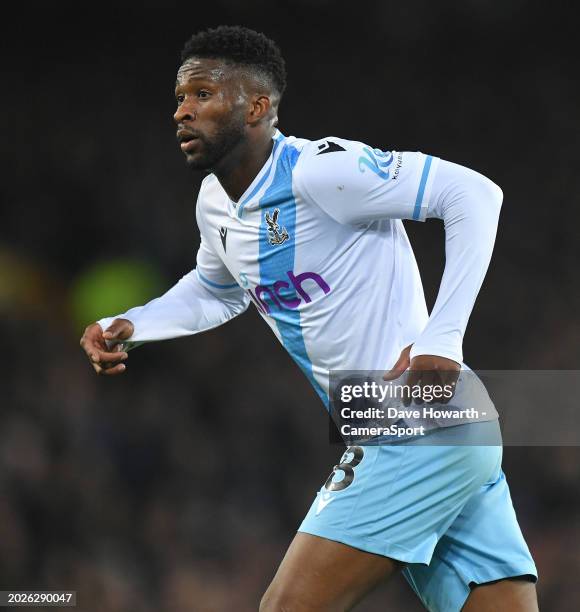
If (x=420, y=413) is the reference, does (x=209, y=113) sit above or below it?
above

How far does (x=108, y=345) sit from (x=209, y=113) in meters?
0.77

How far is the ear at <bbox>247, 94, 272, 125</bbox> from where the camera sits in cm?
270

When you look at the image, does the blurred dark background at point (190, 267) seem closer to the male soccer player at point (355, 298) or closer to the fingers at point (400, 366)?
the male soccer player at point (355, 298)

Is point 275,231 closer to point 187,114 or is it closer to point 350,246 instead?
point 350,246

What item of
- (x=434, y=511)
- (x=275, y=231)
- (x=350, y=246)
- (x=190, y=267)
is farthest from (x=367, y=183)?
(x=190, y=267)

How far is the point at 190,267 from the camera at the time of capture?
645cm

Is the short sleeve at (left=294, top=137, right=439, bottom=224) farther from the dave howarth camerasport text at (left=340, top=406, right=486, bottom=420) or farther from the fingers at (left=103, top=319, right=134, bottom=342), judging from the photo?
the fingers at (left=103, top=319, right=134, bottom=342)

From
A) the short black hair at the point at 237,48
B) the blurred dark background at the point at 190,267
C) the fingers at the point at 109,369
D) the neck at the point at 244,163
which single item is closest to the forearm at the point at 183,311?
the fingers at the point at 109,369

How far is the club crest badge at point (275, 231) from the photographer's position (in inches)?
102

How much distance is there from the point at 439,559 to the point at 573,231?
4696 millimetres

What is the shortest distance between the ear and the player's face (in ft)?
0.09

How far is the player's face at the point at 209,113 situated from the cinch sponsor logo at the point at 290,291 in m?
0.39

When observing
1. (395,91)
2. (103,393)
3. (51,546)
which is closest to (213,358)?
(103,393)

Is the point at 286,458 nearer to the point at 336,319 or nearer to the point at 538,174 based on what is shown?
the point at 538,174
